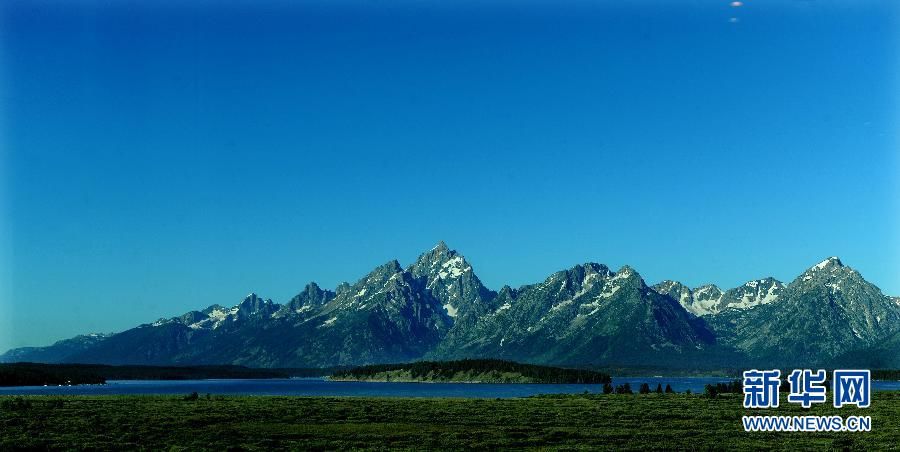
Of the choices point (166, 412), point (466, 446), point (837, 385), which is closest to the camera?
point (466, 446)

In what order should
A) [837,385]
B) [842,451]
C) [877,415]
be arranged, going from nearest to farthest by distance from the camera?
[842,451] < [837,385] < [877,415]

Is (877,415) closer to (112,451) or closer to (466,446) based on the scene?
(466,446)

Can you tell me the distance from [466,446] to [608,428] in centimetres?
2817

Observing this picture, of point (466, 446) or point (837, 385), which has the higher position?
point (837, 385)

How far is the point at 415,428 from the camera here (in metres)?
111

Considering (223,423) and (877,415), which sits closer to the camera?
(223,423)

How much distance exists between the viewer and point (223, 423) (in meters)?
120

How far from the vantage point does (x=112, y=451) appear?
85.6 metres

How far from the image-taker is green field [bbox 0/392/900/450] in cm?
9144

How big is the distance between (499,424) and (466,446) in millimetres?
28323

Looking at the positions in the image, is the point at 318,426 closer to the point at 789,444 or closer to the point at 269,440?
the point at 269,440

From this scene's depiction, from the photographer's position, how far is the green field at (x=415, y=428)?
9144cm

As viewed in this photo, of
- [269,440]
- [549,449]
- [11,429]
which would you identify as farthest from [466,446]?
[11,429]

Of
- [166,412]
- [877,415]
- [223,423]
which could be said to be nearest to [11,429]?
[223,423]
